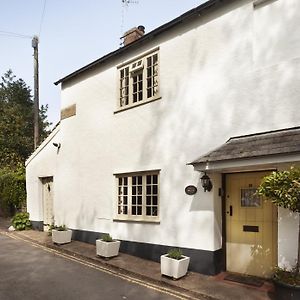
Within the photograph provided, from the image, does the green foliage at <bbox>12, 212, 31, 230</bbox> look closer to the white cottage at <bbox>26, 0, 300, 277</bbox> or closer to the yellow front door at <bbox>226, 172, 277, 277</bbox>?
the white cottage at <bbox>26, 0, 300, 277</bbox>

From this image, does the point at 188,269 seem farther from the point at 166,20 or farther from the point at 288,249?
the point at 166,20

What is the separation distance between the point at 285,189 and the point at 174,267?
132 inches

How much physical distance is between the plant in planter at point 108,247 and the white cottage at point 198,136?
0.46 m

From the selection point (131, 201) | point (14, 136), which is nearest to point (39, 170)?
point (131, 201)

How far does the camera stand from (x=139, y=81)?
10.6 metres

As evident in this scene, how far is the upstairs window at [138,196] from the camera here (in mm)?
9789

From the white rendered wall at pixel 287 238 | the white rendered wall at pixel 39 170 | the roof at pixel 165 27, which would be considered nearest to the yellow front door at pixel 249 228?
the white rendered wall at pixel 287 238

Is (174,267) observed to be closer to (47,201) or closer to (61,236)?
(61,236)

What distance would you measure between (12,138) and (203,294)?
2667cm

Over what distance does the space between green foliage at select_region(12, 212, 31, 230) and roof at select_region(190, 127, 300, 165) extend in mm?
11639

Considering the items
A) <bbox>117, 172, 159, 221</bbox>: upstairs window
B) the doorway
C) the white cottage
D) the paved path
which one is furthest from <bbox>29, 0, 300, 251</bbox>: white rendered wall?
the doorway

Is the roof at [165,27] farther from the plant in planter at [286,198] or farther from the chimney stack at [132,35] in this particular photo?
the plant in planter at [286,198]

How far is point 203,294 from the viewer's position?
21.9 feet

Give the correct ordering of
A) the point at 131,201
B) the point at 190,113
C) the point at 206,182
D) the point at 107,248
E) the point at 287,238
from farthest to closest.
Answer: the point at 131,201
the point at 107,248
the point at 190,113
the point at 206,182
the point at 287,238
